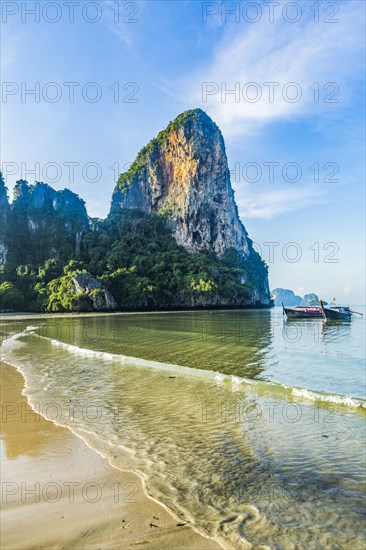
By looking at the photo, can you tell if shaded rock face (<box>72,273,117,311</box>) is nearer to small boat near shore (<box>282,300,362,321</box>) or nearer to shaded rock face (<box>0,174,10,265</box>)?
shaded rock face (<box>0,174,10,265</box>)

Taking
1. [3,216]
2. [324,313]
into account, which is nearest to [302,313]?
[324,313]

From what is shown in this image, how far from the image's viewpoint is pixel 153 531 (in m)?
2.91

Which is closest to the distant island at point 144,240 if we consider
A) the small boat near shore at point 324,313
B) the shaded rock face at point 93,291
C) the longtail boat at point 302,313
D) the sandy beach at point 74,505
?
the shaded rock face at point 93,291

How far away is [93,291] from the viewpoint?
246 ft

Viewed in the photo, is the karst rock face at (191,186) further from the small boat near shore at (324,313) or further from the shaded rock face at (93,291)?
the small boat near shore at (324,313)

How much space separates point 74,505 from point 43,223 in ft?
368

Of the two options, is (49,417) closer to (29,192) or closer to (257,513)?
(257,513)

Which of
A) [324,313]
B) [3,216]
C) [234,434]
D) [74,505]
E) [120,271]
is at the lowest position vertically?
[324,313]

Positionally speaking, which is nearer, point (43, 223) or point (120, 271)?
point (120, 271)

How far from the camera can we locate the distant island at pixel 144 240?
269 ft

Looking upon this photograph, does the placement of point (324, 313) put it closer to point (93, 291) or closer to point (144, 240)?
point (93, 291)

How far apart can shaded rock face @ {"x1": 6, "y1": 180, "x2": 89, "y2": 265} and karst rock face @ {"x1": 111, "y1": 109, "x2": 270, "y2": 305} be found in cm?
2794

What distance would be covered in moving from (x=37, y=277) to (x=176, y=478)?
89.8m

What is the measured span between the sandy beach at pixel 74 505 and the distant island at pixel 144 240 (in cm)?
7090
